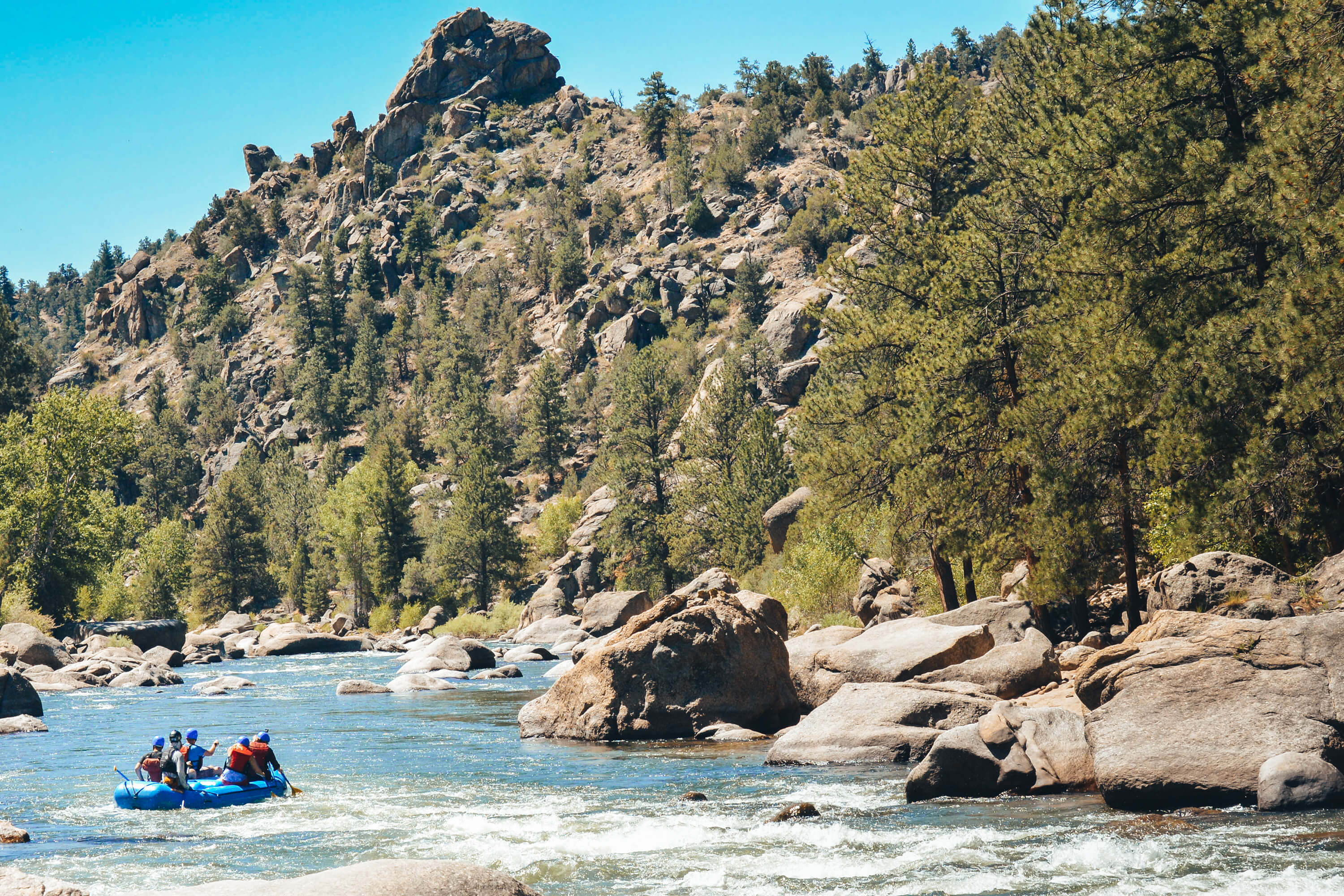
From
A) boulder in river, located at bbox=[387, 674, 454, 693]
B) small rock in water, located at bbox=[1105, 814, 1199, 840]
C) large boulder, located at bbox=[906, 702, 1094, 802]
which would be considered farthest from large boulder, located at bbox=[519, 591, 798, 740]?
boulder in river, located at bbox=[387, 674, 454, 693]

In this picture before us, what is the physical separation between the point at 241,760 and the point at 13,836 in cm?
352

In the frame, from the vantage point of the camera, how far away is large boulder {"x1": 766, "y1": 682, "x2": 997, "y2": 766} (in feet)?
55.3

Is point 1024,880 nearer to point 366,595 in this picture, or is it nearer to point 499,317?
point 366,595

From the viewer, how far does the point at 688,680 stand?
20641mm

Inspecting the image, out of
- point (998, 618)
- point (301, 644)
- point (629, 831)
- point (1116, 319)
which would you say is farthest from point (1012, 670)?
point (301, 644)

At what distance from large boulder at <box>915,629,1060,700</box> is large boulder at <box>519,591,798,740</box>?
318 centimetres

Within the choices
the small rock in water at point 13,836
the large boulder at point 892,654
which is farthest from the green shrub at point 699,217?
the small rock in water at point 13,836

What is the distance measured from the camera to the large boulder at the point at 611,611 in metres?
50.6

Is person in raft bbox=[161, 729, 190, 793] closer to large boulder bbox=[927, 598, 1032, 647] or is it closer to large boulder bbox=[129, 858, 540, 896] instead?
large boulder bbox=[129, 858, 540, 896]

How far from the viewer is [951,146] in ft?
96.6

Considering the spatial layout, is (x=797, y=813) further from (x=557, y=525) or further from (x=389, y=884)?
(x=557, y=525)

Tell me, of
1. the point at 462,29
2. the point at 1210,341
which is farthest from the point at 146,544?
the point at 462,29

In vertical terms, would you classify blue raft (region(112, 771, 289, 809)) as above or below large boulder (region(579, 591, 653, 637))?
below

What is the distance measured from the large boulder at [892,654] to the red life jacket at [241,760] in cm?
1029
